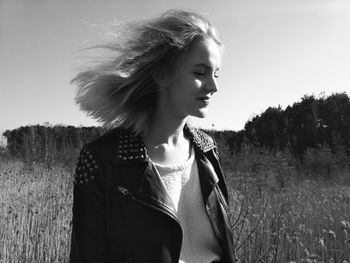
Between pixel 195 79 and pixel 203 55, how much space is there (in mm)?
104

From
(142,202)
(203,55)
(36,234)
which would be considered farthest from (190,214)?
(36,234)

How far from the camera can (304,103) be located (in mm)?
11406

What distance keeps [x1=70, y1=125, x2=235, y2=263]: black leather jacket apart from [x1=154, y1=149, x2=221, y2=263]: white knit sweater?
8cm

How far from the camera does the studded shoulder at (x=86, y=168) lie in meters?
1.21

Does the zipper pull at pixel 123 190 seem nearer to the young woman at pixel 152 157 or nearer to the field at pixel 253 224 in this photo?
the young woman at pixel 152 157

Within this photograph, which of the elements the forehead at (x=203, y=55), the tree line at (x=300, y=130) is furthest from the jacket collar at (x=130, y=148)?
the tree line at (x=300, y=130)

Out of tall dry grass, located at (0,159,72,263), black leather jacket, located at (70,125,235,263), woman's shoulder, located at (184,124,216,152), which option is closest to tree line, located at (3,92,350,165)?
tall dry grass, located at (0,159,72,263)

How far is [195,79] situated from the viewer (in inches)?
52.3

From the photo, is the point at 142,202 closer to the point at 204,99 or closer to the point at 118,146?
the point at 118,146

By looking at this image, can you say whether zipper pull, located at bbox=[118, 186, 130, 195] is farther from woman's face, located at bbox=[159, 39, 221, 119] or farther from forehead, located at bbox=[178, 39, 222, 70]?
forehead, located at bbox=[178, 39, 222, 70]

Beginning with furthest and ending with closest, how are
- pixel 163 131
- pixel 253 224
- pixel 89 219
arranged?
pixel 253 224 → pixel 163 131 → pixel 89 219

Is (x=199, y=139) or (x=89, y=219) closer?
(x=89, y=219)

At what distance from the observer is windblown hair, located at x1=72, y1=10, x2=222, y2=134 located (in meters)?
1.44

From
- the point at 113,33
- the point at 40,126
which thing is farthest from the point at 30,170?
the point at 113,33
